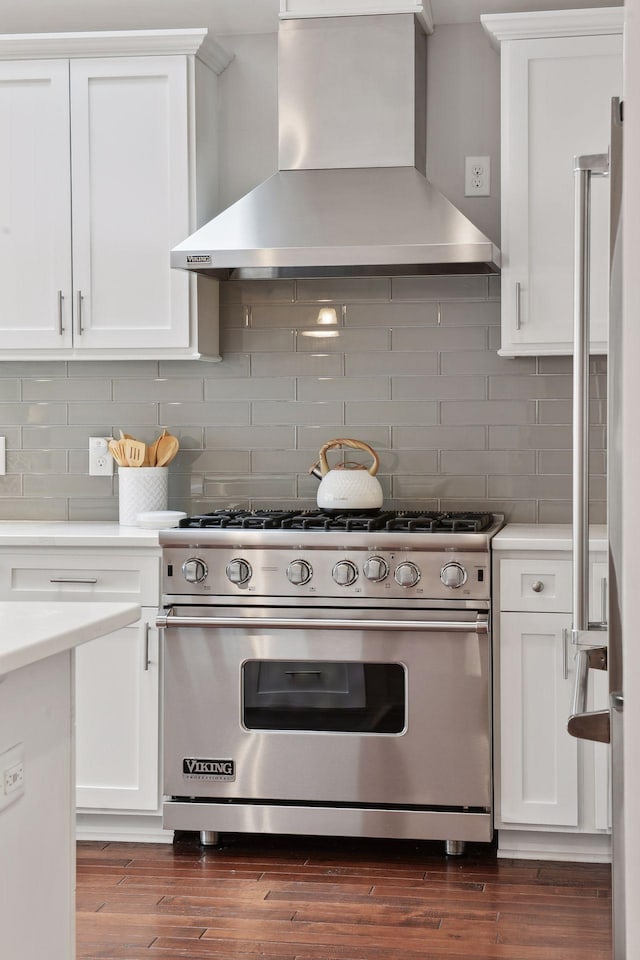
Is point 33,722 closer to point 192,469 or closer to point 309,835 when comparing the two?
point 309,835

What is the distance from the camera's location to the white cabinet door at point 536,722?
3270 mm

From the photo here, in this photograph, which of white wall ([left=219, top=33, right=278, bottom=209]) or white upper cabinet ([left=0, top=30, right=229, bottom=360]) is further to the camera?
white wall ([left=219, top=33, right=278, bottom=209])

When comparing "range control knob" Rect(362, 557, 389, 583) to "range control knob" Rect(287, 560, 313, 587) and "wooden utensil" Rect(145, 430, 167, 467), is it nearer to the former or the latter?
"range control knob" Rect(287, 560, 313, 587)

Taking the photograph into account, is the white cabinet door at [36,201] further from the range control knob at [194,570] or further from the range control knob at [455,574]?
the range control knob at [455,574]

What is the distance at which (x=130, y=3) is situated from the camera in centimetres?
378

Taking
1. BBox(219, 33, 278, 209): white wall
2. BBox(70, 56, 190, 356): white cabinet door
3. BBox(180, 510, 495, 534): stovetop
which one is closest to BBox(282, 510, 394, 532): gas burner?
BBox(180, 510, 495, 534): stovetop

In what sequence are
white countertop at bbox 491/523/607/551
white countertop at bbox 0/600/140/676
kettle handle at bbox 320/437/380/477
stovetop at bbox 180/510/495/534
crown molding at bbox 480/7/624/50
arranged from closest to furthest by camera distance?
white countertop at bbox 0/600/140/676, white countertop at bbox 491/523/607/551, stovetop at bbox 180/510/495/534, crown molding at bbox 480/7/624/50, kettle handle at bbox 320/437/380/477

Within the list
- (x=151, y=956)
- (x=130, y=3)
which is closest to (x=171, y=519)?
(x=151, y=956)

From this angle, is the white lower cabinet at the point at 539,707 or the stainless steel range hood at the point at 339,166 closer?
the white lower cabinet at the point at 539,707

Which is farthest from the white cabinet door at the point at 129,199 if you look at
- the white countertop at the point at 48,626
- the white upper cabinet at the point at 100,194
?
the white countertop at the point at 48,626

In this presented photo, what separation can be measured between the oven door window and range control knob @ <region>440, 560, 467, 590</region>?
298 millimetres

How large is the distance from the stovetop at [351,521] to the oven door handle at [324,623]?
0.26 metres

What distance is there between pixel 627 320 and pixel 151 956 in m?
2.22

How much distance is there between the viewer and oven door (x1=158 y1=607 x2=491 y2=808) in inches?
129
